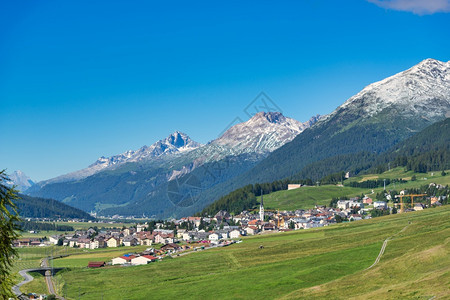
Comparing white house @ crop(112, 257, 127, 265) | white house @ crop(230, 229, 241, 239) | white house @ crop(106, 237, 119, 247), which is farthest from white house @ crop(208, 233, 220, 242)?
white house @ crop(112, 257, 127, 265)

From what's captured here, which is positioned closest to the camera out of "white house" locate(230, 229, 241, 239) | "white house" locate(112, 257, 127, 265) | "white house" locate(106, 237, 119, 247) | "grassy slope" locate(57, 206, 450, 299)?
"grassy slope" locate(57, 206, 450, 299)

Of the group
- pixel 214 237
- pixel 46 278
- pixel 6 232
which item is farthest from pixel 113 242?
pixel 6 232

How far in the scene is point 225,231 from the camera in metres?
183

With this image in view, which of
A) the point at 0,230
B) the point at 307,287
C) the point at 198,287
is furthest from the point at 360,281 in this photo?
the point at 0,230

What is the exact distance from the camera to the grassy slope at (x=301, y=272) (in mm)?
59531

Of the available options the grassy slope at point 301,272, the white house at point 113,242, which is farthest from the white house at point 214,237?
the grassy slope at point 301,272

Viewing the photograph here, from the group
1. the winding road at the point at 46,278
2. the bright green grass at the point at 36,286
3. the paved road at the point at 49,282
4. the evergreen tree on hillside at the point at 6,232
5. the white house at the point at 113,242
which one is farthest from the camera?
the white house at the point at 113,242

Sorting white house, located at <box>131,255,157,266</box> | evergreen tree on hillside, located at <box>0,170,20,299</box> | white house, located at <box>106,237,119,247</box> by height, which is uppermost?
evergreen tree on hillside, located at <box>0,170,20,299</box>

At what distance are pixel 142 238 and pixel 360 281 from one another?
141166mm

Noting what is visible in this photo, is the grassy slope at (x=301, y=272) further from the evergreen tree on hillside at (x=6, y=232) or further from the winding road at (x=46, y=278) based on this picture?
the evergreen tree on hillside at (x=6, y=232)

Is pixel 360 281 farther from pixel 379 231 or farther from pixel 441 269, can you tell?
pixel 379 231

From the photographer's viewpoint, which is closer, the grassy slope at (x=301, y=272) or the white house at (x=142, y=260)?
the grassy slope at (x=301, y=272)

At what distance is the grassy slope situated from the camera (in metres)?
59.5

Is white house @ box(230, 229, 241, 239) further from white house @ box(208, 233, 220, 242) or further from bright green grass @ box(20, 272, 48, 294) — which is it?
bright green grass @ box(20, 272, 48, 294)
